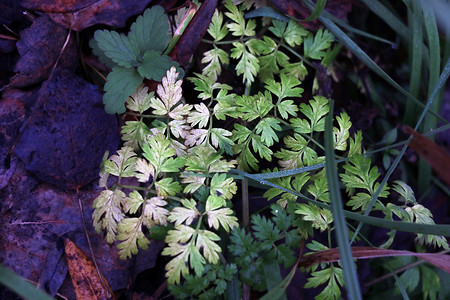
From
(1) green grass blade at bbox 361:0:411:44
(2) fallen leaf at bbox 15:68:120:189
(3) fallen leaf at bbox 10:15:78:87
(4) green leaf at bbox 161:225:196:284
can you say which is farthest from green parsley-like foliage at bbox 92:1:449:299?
(1) green grass blade at bbox 361:0:411:44

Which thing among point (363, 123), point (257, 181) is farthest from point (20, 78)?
point (363, 123)

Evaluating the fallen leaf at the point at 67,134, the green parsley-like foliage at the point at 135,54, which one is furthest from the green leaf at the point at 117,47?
the fallen leaf at the point at 67,134

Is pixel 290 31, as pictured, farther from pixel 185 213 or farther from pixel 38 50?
pixel 38 50

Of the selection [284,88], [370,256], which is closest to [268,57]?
[284,88]

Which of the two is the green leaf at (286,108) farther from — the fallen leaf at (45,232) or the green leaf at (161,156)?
the fallen leaf at (45,232)

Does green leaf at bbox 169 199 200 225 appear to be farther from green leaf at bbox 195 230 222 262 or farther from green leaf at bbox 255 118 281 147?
green leaf at bbox 255 118 281 147

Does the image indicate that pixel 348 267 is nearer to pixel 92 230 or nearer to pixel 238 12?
pixel 92 230
